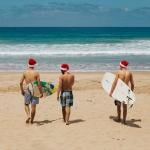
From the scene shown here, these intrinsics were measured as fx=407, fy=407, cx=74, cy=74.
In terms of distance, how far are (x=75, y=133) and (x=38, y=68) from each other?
13222mm

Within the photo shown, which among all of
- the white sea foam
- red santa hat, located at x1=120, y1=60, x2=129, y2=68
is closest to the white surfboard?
red santa hat, located at x1=120, y1=60, x2=129, y2=68

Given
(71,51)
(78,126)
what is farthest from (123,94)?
(71,51)

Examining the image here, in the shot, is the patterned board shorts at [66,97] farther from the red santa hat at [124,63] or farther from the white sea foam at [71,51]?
the white sea foam at [71,51]

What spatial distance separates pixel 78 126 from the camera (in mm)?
8844

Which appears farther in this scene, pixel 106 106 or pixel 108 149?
pixel 106 106

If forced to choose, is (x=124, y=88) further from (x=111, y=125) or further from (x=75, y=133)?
(x=75, y=133)

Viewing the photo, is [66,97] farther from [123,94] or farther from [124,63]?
[124,63]

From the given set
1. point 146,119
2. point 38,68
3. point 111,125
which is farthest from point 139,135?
point 38,68

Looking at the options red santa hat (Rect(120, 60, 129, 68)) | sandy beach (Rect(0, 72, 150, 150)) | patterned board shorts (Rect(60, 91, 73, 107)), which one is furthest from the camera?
patterned board shorts (Rect(60, 91, 73, 107))

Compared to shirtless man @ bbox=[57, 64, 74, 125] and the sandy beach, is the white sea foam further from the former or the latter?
shirtless man @ bbox=[57, 64, 74, 125]

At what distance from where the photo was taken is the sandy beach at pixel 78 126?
7539 mm

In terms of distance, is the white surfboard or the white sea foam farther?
the white sea foam

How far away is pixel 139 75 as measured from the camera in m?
18.3

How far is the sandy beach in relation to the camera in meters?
7.54
